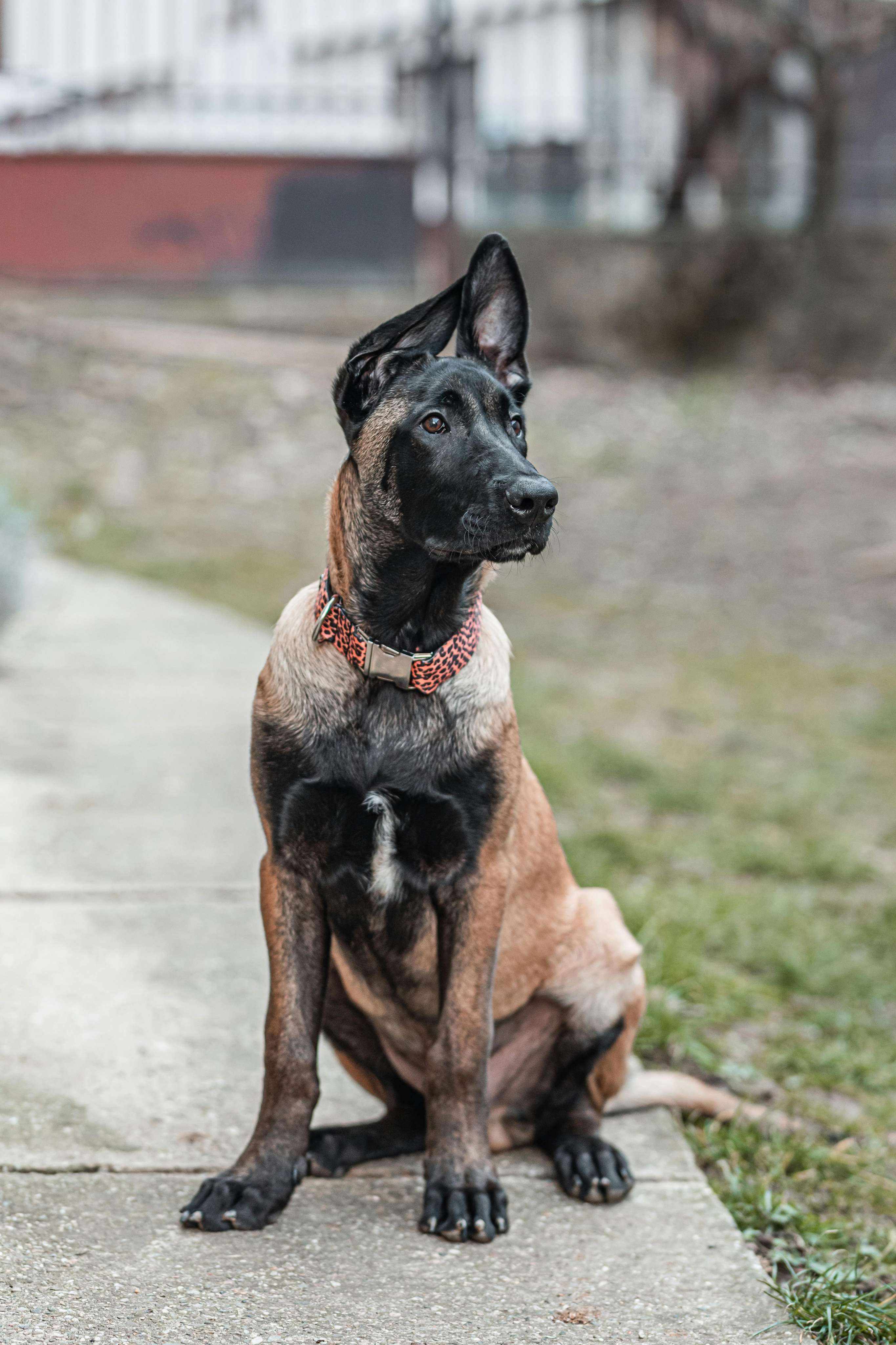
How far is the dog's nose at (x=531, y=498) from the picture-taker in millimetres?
2176

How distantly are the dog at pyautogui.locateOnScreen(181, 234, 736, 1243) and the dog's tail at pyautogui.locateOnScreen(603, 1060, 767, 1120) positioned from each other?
0.38 metres

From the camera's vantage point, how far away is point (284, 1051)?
2.45 m

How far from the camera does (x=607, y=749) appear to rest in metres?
5.74

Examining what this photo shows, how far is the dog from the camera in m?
2.35

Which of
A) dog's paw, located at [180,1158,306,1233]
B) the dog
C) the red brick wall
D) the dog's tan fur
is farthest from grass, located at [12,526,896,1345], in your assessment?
the red brick wall

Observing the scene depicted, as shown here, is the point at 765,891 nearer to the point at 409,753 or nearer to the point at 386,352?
the point at 409,753

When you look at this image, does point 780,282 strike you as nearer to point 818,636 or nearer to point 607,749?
point 818,636

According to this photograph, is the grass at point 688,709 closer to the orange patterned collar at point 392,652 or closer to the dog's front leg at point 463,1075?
the dog's front leg at point 463,1075

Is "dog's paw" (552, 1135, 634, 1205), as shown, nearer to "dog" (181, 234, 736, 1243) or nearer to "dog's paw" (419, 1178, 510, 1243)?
"dog" (181, 234, 736, 1243)

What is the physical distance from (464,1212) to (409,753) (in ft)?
2.64

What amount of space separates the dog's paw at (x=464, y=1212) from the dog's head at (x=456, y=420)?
1104mm

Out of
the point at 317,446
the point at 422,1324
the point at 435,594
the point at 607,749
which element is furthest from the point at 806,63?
the point at 422,1324

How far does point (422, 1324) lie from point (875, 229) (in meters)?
10.3

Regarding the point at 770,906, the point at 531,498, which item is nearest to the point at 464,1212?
the point at 531,498
